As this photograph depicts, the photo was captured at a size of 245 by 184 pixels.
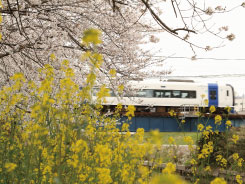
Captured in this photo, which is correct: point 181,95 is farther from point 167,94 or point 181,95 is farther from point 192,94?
point 167,94

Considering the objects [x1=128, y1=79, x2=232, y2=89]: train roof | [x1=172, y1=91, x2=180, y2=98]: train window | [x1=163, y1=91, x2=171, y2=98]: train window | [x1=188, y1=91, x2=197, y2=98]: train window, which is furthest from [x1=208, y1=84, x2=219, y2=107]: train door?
[x1=163, y1=91, x2=171, y2=98]: train window

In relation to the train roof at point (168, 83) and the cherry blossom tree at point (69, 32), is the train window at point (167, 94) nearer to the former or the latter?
the train roof at point (168, 83)

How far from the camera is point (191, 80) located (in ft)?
82.7

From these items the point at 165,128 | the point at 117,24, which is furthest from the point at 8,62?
the point at 165,128

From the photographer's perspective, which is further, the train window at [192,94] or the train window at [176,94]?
the train window at [192,94]

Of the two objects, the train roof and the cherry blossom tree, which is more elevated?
the train roof

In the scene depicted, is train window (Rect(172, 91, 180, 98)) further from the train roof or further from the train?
the train roof

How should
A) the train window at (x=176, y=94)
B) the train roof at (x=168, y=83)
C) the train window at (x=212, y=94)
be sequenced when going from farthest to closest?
the train window at (x=212, y=94) < the train window at (x=176, y=94) < the train roof at (x=168, y=83)

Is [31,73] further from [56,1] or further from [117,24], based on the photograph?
[117,24]

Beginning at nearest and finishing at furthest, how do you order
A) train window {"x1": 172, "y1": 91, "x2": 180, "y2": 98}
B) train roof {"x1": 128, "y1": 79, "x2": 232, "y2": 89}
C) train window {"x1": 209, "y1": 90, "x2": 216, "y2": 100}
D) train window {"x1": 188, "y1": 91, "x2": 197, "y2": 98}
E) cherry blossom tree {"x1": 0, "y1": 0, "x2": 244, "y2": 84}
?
cherry blossom tree {"x1": 0, "y1": 0, "x2": 244, "y2": 84}, train roof {"x1": 128, "y1": 79, "x2": 232, "y2": 89}, train window {"x1": 172, "y1": 91, "x2": 180, "y2": 98}, train window {"x1": 188, "y1": 91, "x2": 197, "y2": 98}, train window {"x1": 209, "y1": 90, "x2": 216, "y2": 100}

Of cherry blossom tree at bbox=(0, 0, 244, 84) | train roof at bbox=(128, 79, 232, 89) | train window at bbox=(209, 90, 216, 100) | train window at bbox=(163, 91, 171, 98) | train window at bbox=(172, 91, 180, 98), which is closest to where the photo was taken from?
cherry blossom tree at bbox=(0, 0, 244, 84)

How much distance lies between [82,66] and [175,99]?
1862 cm

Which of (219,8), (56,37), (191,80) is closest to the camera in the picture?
(219,8)

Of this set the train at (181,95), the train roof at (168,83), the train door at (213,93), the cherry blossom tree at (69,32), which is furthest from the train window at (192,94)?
the cherry blossom tree at (69,32)
